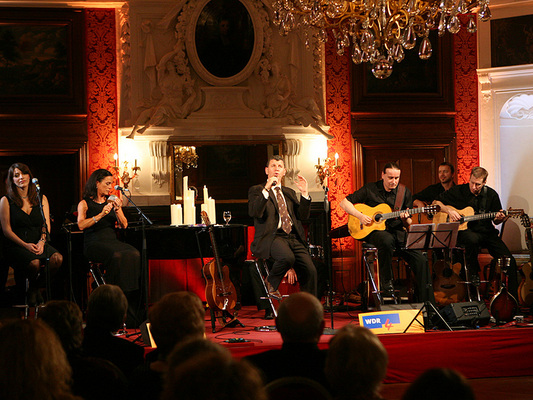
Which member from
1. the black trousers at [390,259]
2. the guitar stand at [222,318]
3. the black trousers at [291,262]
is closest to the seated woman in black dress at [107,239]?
the guitar stand at [222,318]

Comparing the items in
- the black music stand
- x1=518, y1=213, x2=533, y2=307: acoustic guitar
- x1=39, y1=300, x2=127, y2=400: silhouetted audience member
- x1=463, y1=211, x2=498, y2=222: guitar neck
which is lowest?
x1=518, y1=213, x2=533, y2=307: acoustic guitar

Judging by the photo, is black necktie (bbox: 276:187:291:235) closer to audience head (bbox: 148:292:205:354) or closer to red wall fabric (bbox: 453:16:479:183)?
red wall fabric (bbox: 453:16:479:183)

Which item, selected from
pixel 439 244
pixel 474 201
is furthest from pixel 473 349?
pixel 474 201

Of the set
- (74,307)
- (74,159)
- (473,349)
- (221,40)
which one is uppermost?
(221,40)

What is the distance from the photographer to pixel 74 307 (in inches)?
115

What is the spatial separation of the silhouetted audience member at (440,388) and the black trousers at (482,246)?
19.3ft

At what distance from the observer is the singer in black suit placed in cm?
638

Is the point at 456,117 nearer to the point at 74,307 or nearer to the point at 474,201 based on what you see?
the point at 474,201

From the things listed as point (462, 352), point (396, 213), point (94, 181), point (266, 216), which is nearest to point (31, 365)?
point (462, 352)

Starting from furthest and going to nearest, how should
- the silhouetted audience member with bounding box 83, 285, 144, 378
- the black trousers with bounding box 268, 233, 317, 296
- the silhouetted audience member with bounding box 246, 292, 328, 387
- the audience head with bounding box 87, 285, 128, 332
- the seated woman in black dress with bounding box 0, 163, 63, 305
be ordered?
→ the seated woman in black dress with bounding box 0, 163, 63, 305 → the black trousers with bounding box 268, 233, 317, 296 → the audience head with bounding box 87, 285, 128, 332 → the silhouetted audience member with bounding box 83, 285, 144, 378 → the silhouetted audience member with bounding box 246, 292, 328, 387

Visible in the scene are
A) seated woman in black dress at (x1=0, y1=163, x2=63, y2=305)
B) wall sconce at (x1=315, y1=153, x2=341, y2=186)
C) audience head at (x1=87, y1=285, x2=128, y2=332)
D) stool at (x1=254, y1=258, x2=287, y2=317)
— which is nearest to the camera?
audience head at (x1=87, y1=285, x2=128, y2=332)

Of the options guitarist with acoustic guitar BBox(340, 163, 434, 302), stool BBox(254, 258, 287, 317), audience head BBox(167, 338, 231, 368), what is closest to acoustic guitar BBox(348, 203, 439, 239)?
guitarist with acoustic guitar BBox(340, 163, 434, 302)

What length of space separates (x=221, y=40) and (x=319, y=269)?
125 inches

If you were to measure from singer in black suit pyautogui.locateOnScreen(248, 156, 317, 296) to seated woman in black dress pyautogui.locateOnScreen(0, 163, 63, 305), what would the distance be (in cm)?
197
